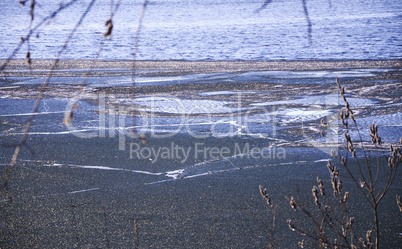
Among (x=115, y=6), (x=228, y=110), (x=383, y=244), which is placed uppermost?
(x=115, y=6)

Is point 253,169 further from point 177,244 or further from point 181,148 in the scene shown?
point 177,244

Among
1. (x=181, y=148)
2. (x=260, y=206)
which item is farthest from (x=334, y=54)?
(x=260, y=206)

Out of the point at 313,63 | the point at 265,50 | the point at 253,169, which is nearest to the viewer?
the point at 253,169

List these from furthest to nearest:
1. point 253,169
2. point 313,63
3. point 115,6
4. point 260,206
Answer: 1. point 313,63
2. point 253,169
3. point 260,206
4. point 115,6

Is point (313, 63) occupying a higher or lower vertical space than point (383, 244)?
higher

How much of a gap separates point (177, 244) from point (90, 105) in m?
6.81

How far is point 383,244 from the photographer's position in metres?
4.03

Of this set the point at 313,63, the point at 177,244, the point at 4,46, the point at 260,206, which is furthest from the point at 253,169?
the point at 4,46

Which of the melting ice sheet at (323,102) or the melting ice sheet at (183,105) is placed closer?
the melting ice sheet at (183,105)

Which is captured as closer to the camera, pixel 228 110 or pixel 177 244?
pixel 177 244

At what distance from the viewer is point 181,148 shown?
700 cm

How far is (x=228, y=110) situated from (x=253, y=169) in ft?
12.1

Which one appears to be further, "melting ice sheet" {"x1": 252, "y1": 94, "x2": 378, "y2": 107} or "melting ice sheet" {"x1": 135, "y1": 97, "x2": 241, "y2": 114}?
"melting ice sheet" {"x1": 252, "y1": 94, "x2": 378, "y2": 107}

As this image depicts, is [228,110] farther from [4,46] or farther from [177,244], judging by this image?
[4,46]
